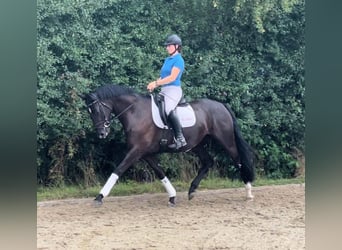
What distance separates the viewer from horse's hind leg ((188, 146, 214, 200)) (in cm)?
586

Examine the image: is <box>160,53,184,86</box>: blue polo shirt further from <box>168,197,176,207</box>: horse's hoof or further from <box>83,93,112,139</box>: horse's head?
<box>168,197,176,207</box>: horse's hoof

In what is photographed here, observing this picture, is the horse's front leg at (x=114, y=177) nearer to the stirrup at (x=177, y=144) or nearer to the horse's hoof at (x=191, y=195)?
the stirrup at (x=177, y=144)

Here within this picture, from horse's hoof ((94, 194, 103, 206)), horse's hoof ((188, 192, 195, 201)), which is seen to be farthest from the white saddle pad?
horse's hoof ((94, 194, 103, 206))

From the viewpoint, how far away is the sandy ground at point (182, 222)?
5.50 metres

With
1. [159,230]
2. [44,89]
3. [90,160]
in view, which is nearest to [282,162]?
[159,230]

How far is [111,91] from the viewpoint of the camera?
5.75m

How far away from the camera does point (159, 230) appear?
18.6ft

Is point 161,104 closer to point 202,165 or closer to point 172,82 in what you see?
point 172,82

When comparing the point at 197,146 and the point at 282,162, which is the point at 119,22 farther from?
the point at 282,162

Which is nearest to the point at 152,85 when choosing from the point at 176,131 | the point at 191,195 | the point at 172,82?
the point at 172,82

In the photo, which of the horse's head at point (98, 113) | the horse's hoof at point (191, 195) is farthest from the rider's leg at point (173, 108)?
the horse's head at point (98, 113)

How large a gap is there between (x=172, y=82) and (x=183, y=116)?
34 centimetres
